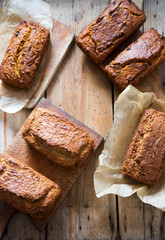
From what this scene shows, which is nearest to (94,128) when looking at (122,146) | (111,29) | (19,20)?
(122,146)

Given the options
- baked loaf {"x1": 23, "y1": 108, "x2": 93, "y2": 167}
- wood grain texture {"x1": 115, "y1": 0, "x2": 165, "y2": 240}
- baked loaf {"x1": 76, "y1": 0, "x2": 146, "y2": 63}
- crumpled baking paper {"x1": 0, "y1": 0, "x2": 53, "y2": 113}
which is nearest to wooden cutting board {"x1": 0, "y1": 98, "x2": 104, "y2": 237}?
baked loaf {"x1": 23, "y1": 108, "x2": 93, "y2": 167}

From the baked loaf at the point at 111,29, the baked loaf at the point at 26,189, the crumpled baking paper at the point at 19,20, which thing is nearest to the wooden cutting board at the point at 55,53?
the crumpled baking paper at the point at 19,20

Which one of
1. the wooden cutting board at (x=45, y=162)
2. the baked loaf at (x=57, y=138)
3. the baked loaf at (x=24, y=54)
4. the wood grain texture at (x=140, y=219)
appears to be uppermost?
the baked loaf at (x=24, y=54)

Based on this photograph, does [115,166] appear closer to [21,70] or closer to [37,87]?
[37,87]

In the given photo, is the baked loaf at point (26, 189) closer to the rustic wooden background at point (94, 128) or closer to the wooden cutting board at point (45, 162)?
the wooden cutting board at point (45, 162)

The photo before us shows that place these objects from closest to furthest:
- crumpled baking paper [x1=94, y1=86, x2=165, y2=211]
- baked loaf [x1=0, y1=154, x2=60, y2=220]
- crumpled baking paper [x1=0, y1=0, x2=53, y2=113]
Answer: baked loaf [x1=0, y1=154, x2=60, y2=220] < crumpled baking paper [x1=94, y1=86, x2=165, y2=211] < crumpled baking paper [x1=0, y1=0, x2=53, y2=113]

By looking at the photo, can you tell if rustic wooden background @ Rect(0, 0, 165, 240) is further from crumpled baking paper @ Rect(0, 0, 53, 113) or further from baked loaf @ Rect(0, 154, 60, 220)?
baked loaf @ Rect(0, 154, 60, 220)
